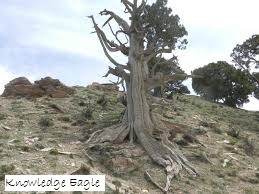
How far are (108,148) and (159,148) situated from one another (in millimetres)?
2582

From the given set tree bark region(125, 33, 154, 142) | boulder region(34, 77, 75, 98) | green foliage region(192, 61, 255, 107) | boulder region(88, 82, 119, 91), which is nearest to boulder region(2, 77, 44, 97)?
boulder region(34, 77, 75, 98)

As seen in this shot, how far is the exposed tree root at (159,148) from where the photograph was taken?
918 inches

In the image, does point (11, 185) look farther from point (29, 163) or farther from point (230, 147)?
point (230, 147)

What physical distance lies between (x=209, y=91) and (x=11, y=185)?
46.6m

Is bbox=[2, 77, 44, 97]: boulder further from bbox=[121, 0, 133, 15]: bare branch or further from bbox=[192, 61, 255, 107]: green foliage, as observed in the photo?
bbox=[192, 61, 255, 107]: green foliage

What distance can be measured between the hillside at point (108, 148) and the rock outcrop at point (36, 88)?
88cm

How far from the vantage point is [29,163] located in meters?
19.9

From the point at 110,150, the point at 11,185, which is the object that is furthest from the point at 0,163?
the point at 110,150

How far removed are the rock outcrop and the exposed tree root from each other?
9.74 m

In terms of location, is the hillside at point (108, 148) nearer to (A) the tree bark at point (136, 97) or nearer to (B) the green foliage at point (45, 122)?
(B) the green foliage at point (45, 122)

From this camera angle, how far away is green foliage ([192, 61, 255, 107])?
57.0m

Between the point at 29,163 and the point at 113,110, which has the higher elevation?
the point at 113,110

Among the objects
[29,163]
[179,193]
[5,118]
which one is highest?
[5,118]

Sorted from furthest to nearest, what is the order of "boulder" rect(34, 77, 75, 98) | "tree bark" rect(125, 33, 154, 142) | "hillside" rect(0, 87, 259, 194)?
"boulder" rect(34, 77, 75, 98)
"tree bark" rect(125, 33, 154, 142)
"hillside" rect(0, 87, 259, 194)
